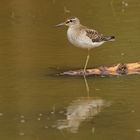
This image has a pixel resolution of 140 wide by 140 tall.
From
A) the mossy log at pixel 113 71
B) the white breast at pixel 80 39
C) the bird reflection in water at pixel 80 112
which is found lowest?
the bird reflection in water at pixel 80 112

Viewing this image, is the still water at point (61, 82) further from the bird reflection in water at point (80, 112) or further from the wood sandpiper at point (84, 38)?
the wood sandpiper at point (84, 38)

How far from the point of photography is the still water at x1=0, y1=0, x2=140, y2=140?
33.8 ft

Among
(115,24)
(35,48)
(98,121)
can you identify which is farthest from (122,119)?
(115,24)

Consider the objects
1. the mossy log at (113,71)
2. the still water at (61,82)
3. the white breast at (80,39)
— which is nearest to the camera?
the still water at (61,82)

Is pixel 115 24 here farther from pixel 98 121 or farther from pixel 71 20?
pixel 98 121

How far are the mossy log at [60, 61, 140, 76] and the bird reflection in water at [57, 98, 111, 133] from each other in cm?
139

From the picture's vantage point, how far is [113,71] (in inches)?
518

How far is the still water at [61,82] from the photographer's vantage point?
405 inches

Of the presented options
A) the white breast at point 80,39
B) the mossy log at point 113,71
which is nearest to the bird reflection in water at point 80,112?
the mossy log at point 113,71

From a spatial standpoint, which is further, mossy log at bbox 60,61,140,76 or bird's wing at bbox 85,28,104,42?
bird's wing at bbox 85,28,104,42

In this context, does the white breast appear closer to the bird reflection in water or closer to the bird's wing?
the bird's wing

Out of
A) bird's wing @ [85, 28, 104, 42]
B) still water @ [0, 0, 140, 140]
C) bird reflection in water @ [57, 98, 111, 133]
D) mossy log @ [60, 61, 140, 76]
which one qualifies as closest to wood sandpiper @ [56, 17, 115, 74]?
bird's wing @ [85, 28, 104, 42]

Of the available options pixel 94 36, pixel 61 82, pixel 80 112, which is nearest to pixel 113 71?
pixel 61 82

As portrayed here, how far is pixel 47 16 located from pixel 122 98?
7.73 m
